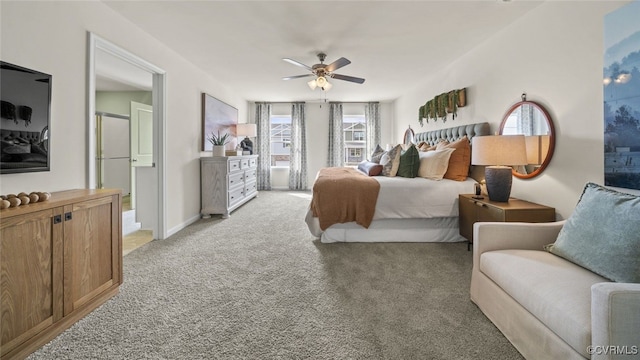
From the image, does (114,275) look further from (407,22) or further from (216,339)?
(407,22)

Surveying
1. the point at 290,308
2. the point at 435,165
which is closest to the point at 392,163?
the point at 435,165

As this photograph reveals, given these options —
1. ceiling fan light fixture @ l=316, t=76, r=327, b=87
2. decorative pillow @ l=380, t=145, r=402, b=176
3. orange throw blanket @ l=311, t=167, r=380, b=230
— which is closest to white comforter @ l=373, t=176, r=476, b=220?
orange throw blanket @ l=311, t=167, r=380, b=230

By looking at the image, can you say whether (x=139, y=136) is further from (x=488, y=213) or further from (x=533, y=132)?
(x=533, y=132)

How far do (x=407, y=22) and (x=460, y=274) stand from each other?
2453 mm

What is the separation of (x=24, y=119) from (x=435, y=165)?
362 cm

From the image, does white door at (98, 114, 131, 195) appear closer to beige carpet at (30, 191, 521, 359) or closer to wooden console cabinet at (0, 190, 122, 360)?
beige carpet at (30, 191, 521, 359)

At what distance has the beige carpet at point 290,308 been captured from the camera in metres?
1.44

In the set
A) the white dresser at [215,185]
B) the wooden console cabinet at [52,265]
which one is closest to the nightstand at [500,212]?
the wooden console cabinet at [52,265]

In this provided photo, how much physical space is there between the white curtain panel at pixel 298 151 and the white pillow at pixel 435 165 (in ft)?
14.0

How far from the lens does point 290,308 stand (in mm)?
1824

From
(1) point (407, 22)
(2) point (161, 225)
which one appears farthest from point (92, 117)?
(1) point (407, 22)

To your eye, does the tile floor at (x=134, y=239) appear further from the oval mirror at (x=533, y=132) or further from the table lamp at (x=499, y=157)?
the oval mirror at (x=533, y=132)

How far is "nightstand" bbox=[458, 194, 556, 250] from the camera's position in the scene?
7.40 feet

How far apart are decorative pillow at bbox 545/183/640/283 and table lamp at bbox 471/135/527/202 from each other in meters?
0.82
